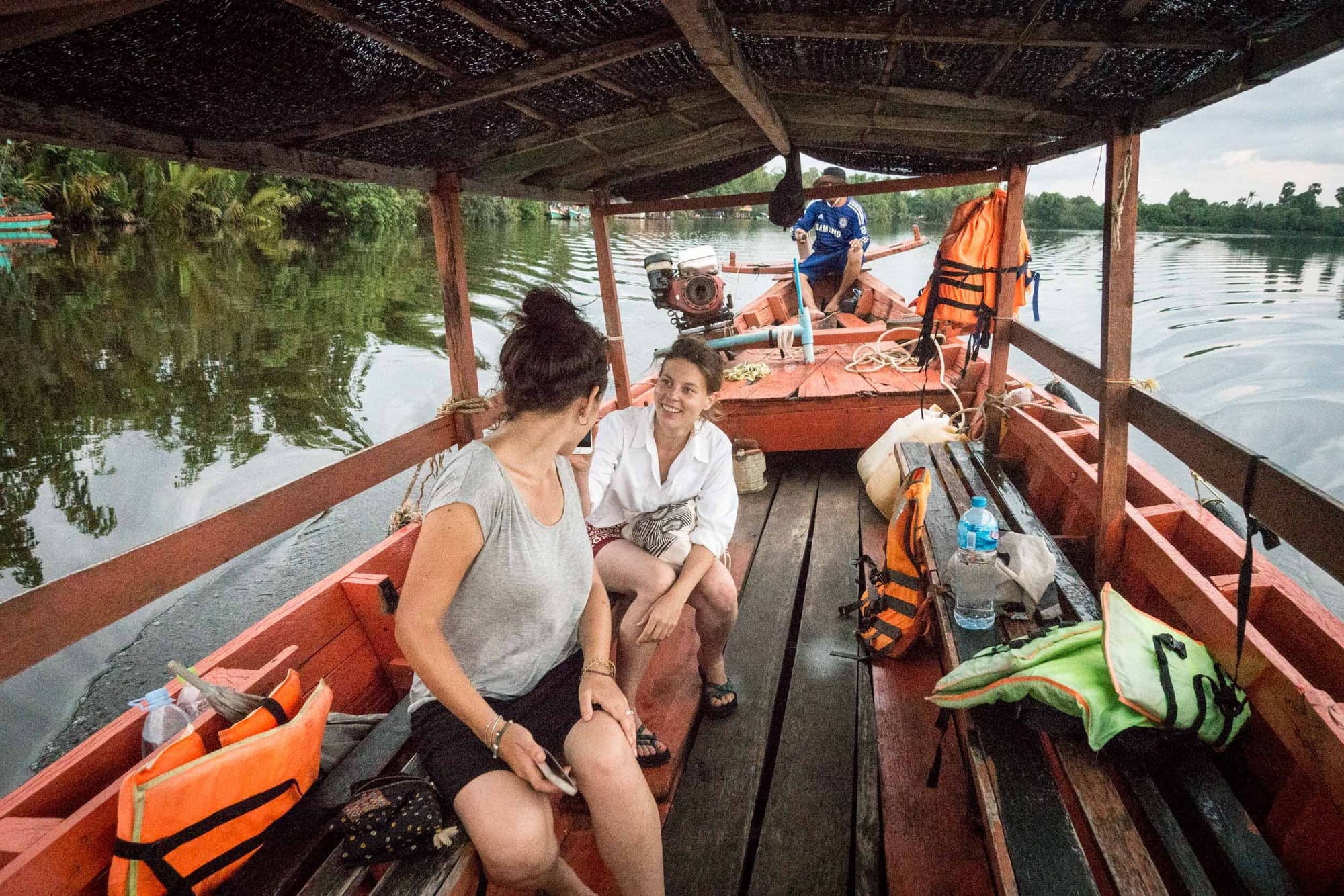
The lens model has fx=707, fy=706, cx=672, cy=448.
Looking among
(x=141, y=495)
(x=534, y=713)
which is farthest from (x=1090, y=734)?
(x=141, y=495)

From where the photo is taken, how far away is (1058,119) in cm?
262

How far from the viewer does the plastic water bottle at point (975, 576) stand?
6.69 feet

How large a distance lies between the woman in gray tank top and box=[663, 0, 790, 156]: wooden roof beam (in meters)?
0.67

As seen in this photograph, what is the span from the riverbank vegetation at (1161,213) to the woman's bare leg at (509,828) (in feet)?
35.7

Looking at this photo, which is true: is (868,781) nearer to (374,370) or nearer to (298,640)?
(298,640)

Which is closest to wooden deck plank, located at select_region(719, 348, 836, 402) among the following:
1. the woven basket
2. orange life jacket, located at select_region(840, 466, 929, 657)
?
the woven basket

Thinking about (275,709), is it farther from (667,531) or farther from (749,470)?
(749,470)

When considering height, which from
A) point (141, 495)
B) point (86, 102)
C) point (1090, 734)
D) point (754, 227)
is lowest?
point (141, 495)

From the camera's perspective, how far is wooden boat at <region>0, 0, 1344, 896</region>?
4.44 ft

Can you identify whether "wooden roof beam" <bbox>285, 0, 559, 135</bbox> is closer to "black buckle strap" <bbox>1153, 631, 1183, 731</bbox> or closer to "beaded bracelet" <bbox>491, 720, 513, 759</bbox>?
"beaded bracelet" <bbox>491, 720, 513, 759</bbox>

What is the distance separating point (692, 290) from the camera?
5.73 meters

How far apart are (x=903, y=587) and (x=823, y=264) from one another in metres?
5.77

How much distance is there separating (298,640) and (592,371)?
1189 mm

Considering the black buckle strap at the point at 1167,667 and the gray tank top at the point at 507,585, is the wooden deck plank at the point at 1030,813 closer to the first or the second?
the black buckle strap at the point at 1167,667
